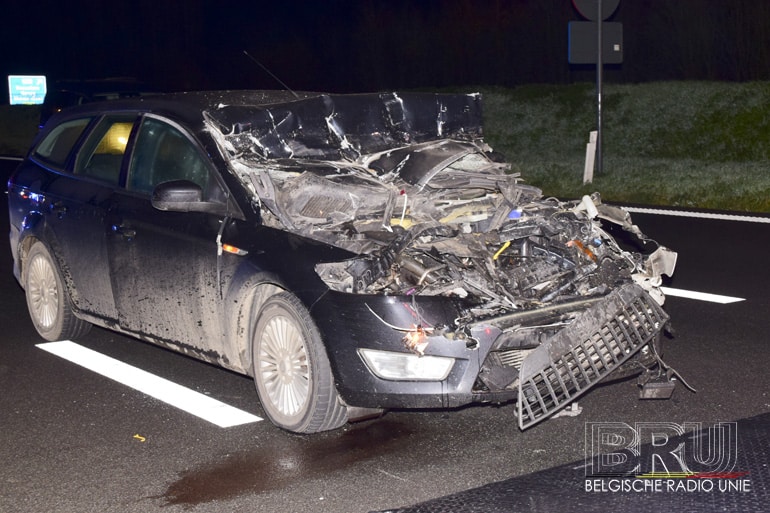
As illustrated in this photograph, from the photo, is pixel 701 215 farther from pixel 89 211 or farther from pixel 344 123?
pixel 89 211

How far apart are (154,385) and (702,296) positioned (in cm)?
466

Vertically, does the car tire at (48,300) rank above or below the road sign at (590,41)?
below

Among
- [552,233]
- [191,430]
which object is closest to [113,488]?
[191,430]

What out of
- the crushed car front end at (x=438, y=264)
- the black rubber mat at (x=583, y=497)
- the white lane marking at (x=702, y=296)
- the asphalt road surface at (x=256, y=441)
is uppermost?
the crushed car front end at (x=438, y=264)

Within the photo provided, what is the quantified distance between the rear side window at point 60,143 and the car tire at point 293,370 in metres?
2.68

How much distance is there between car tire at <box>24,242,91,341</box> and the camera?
791 centimetres

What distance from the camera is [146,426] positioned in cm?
619

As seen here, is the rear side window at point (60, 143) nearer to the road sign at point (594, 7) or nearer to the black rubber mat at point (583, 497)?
the black rubber mat at point (583, 497)

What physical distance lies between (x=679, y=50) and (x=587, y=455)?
22107mm

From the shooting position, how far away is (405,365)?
18.1 feet

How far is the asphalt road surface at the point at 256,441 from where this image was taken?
16.7 feet

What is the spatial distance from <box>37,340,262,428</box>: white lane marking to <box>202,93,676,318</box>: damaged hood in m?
1.11

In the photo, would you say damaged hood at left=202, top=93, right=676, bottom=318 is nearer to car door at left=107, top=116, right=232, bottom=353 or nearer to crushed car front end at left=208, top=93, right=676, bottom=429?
crushed car front end at left=208, top=93, right=676, bottom=429

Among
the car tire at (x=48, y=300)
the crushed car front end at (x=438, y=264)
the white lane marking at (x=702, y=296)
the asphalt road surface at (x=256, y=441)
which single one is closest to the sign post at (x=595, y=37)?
the white lane marking at (x=702, y=296)
